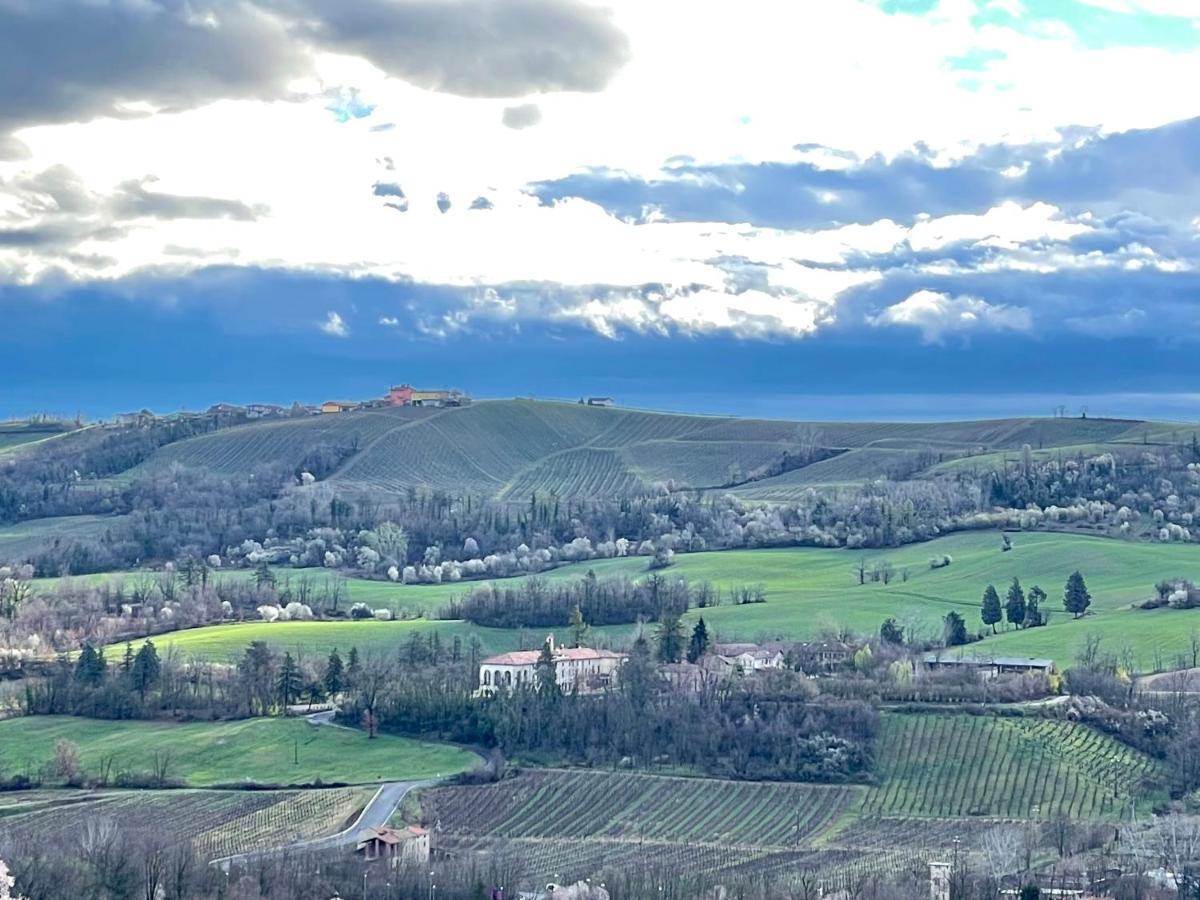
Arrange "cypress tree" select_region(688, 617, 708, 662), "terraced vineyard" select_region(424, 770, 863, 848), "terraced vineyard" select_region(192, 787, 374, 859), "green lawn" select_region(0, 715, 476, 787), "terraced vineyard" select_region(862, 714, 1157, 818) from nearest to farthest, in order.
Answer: "terraced vineyard" select_region(192, 787, 374, 859)
"terraced vineyard" select_region(424, 770, 863, 848)
"terraced vineyard" select_region(862, 714, 1157, 818)
"green lawn" select_region(0, 715, 476, 787)
"cypress tree" select_region(688, 617, 708, 662)

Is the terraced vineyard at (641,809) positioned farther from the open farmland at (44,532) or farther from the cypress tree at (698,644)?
the open farmland at (44,532)

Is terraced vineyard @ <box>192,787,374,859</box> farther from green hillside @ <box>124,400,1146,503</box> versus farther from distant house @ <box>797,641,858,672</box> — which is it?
green hillside @ <box>124,400,1146,503</box>

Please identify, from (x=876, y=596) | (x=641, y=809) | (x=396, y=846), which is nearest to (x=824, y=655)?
(x=876, y=596)

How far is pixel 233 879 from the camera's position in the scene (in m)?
66.1

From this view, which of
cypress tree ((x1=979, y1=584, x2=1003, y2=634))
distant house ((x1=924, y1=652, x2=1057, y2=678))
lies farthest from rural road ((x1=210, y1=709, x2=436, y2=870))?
cypress tree ((x1=979, y1=584, x2=1003, y2=634))

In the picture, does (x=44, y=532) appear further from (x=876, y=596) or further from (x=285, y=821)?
(x=285, y=821)

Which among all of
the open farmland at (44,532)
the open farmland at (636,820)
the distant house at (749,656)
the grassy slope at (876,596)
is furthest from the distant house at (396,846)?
the open farmland at (44,532)

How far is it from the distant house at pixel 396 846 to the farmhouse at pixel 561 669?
874 inches

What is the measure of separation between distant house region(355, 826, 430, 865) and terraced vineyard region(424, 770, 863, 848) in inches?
166

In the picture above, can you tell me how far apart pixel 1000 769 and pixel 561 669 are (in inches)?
944

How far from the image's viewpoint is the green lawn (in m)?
85.7

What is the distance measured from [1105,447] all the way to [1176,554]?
37.5 meters

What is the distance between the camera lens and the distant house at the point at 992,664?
319 ft

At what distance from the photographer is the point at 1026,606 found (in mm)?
116312
